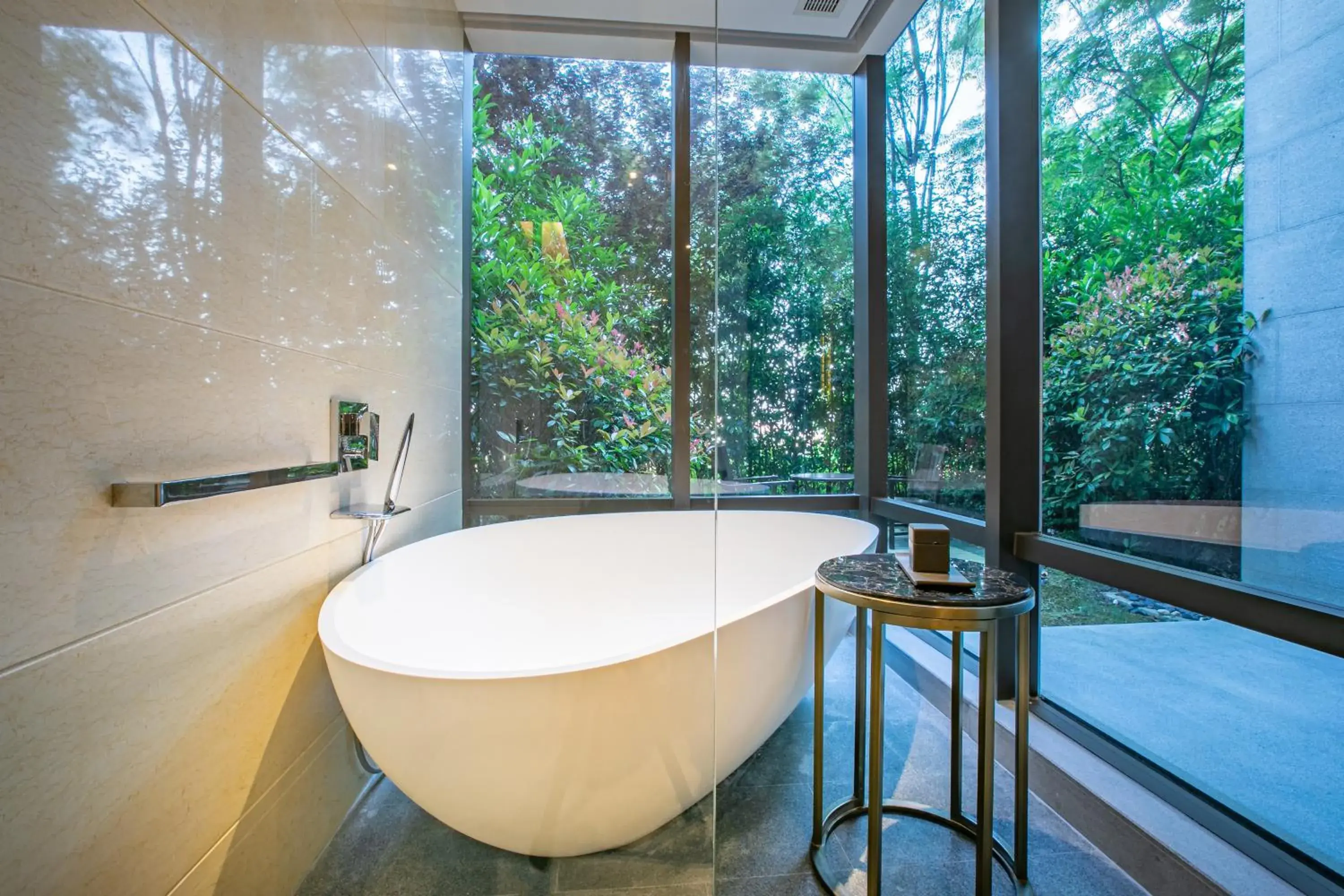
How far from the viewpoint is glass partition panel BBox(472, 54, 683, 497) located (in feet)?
7.14

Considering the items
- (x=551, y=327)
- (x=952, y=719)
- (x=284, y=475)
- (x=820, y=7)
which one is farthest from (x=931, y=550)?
(x=820, y=7)

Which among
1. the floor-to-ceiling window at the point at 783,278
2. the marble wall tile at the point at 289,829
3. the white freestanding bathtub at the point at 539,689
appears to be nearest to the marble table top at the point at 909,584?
the white freestanding bathtub at the point at 539,689

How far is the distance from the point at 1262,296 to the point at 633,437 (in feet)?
6.12

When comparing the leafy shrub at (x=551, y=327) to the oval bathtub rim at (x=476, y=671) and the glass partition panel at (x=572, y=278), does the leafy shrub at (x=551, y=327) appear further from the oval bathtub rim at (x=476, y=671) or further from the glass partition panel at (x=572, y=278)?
the oval bathtub rim at (x=476, y=671)

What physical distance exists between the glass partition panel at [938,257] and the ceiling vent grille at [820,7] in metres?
0.32

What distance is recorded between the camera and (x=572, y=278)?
87.4 inches

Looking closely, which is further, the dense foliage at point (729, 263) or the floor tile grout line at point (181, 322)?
the dense foliage at point (729, 263)

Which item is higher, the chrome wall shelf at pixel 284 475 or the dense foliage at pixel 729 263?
the dense foliage at pixel 729 263

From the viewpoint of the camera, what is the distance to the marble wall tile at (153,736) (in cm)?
61

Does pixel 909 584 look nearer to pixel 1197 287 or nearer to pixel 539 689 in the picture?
pixel 539 689

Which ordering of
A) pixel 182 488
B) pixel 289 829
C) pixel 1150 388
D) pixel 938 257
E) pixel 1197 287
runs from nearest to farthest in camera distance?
pixel 182 488 < pixel 289 829 < pixel 1197 287 < pixel 1150 388 < pixel 938 257

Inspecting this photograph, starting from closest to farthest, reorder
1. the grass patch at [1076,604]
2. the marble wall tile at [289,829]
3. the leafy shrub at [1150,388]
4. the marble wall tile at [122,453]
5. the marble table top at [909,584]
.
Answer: the marble wall tile at [122,453], the marble wall tile at [289,829], the marble table top at [909,584], the leafy shrub at [1150,388], the grass patch at [1076,604]

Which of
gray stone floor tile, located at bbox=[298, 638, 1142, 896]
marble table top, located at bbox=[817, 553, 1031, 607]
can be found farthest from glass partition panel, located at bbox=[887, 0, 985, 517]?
gray stone floor tile, located at bbox=[298, 638, 1142, 896]

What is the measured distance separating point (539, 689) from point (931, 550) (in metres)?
0.83
